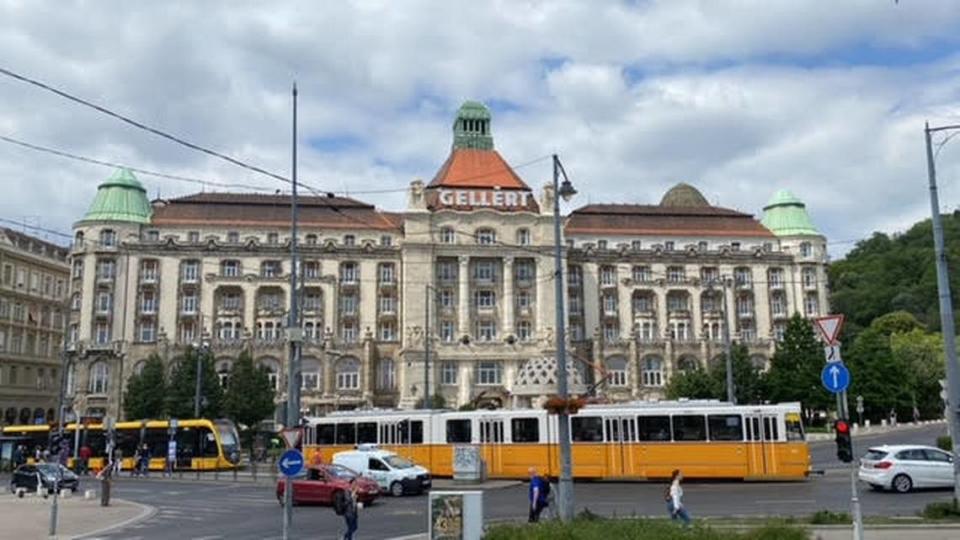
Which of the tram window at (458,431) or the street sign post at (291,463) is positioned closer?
the street sign post at (291,463)

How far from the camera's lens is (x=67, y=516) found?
29.7 meters

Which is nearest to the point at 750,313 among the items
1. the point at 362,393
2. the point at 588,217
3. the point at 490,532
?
the point at 588,217

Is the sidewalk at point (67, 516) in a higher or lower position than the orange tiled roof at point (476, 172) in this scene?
lower

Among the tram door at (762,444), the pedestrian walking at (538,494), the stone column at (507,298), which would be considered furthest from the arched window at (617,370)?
the pedestrian walking at (538,494)

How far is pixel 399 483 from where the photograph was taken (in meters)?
35.1

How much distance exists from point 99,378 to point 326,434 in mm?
52191

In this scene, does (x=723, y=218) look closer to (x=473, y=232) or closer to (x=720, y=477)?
(x=473, y=232)

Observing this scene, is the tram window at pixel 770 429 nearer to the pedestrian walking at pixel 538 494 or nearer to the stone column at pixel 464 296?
the pedestrian walking at pixel 538 494

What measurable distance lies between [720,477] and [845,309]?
3666 inches

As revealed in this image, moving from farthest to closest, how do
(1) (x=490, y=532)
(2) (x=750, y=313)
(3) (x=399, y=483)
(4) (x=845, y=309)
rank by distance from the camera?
(4) (x=845, y=309)
(2) (x=750, y=313)
(3) (x=399, y=483)
(1) (x=490, y=532)

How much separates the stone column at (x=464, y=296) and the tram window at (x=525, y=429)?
51.3m

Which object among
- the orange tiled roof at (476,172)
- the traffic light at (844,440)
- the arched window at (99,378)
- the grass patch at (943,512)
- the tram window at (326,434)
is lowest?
the grass patch at (943,512)

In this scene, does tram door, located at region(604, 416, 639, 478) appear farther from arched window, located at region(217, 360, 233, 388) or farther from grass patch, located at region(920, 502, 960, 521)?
arched window, located at region(217, 360, 233, 388)

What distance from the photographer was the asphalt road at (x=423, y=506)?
79.6 ft
